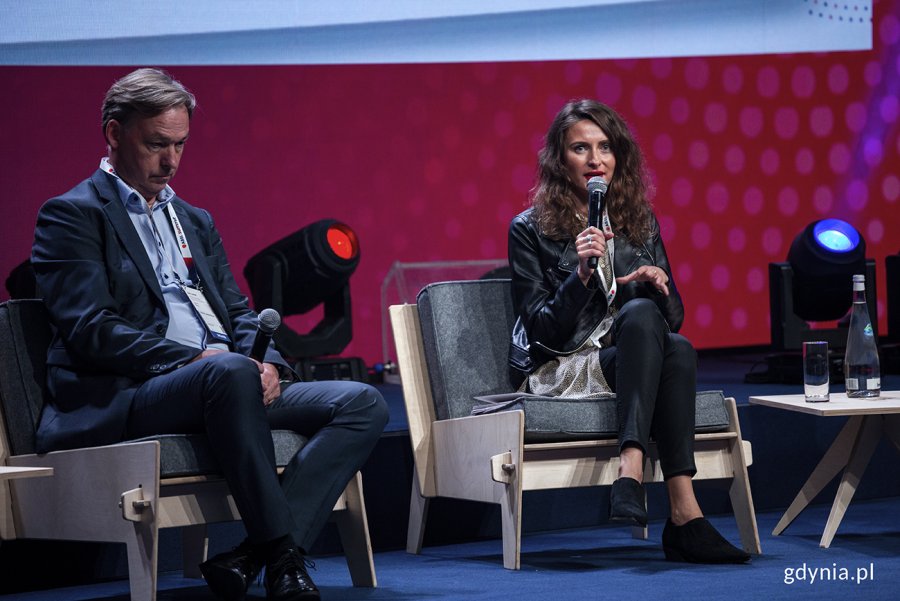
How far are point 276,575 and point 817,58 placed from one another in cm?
525

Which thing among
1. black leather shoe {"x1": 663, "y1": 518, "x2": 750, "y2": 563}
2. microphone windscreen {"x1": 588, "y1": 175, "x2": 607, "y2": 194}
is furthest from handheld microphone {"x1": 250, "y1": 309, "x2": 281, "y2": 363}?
black leather shoe {"x1": 663, "y1": 518, "x2": 750, "y2": 563}

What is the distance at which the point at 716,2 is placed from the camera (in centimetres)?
621

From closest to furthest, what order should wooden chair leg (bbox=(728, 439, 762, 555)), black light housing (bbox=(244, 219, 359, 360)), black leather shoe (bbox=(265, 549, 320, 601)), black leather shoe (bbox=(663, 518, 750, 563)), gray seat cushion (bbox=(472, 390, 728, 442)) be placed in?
black leather shoe (bbox=(265, 549, 320, 601)) < black leather shoe (bbox=(663, 518, 750, 563)) < gray seat cushion (bbox=(472, 390, 728, 442)) < wooden chair leg (bbox=(728, 439, 762, 555)) < black light housing (bbox=(244, 219, 359, 360))

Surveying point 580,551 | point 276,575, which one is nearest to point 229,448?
point 276,575

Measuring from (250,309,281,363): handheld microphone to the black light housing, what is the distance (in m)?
2.34

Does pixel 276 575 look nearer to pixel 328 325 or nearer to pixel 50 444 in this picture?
pixel 50 444

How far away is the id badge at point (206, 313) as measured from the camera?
2.83 m

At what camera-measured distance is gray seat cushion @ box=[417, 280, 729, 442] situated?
10.5 ft

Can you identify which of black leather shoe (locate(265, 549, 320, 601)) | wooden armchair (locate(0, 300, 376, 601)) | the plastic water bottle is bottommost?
black leather shoe (locate(265, 549, 320, 601))

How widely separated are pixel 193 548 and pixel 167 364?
0.63m

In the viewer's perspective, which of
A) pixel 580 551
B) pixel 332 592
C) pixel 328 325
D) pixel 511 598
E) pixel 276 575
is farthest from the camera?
pixel 328 325

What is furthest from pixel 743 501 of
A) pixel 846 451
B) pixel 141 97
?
pixel 141 97

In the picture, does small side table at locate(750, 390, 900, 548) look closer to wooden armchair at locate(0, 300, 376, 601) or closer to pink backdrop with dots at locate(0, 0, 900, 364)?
wooden armchair at locate(0, 300, 376, 601)

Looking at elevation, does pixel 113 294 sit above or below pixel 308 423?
above
